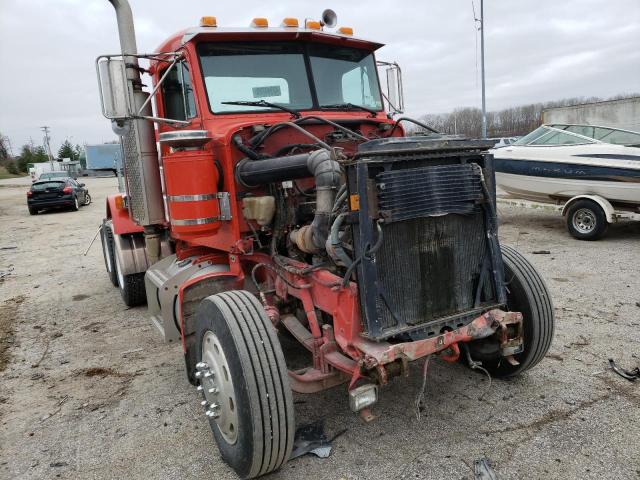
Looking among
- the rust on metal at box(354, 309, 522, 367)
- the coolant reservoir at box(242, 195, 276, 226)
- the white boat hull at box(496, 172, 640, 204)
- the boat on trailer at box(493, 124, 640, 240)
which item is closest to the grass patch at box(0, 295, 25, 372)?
the coolant reservoir at box(242, 195, 276, 226)

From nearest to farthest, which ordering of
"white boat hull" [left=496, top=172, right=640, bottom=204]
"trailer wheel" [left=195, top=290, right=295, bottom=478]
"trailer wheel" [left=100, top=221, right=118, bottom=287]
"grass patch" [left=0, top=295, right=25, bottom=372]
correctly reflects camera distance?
"trailer wheel" [left=195, top=290, right=295, bottom=478] < "grass patch" [left=0, top=295, right=25, bottom=372] < "trailer wheel" [left=100, top=221, right=118, bottom=287] < "white boat hull" [left=496, top=172, right=640, bottom=204]

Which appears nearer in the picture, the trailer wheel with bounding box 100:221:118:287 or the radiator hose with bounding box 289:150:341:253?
the radiator hose with bounding box 289:150:341:253

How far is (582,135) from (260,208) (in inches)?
305

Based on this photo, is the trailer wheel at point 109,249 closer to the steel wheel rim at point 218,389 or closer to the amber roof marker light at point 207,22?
the amber roof marker light at point 207,22

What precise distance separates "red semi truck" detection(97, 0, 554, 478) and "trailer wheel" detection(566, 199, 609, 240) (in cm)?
535

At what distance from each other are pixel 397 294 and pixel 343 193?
633 mm

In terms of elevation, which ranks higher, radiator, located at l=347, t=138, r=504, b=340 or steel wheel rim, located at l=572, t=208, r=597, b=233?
radiator, located at l=347, t=138, r=504, b=340

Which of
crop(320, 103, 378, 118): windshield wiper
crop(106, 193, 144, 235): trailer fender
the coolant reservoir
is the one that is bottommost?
crop(106, 193, 144, 235): trailer fender

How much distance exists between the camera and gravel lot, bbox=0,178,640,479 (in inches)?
112

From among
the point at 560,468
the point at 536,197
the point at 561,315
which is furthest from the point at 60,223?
the point at 560,468

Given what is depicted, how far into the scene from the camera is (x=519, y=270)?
350 centimetres

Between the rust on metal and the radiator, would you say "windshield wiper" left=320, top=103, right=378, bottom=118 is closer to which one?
the radiator

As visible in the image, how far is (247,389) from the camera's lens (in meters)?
2.53

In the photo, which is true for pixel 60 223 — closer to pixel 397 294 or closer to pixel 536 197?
pixel 536 197
